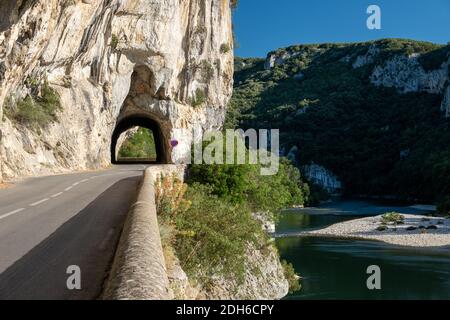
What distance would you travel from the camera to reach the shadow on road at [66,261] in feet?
18.5

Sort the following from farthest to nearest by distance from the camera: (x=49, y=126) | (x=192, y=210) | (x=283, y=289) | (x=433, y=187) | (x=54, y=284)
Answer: (x=433, y=187) → (x=49, y=126) → (x=283, y=289) → (x=192, y=210) → (x=54, y=284)

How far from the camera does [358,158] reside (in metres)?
135

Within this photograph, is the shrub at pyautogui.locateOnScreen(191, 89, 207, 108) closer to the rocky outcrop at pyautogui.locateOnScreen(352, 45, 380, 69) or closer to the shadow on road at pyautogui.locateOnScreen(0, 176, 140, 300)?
the shadow on road at pyautogui.locateOnScreen(0, 176, 140, 300)

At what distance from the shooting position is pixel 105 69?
39.0 meters

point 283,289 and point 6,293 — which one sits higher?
point 6,293

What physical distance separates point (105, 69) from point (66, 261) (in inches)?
1334

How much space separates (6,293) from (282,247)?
134ft

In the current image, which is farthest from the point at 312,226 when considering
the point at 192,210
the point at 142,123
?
the point at 192,210

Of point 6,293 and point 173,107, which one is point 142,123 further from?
point 6,293

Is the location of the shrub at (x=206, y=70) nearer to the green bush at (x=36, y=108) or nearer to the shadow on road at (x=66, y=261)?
the green bush at (x=36, y=108)

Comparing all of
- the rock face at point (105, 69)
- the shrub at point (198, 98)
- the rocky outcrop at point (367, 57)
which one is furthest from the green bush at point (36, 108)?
the rocky outcrop at point (367, 57)

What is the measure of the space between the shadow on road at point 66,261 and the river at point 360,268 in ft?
68.8

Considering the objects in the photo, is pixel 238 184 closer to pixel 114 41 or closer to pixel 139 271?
pixel 114 41

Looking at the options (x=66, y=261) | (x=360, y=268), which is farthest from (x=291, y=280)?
(x=66, y=261)
